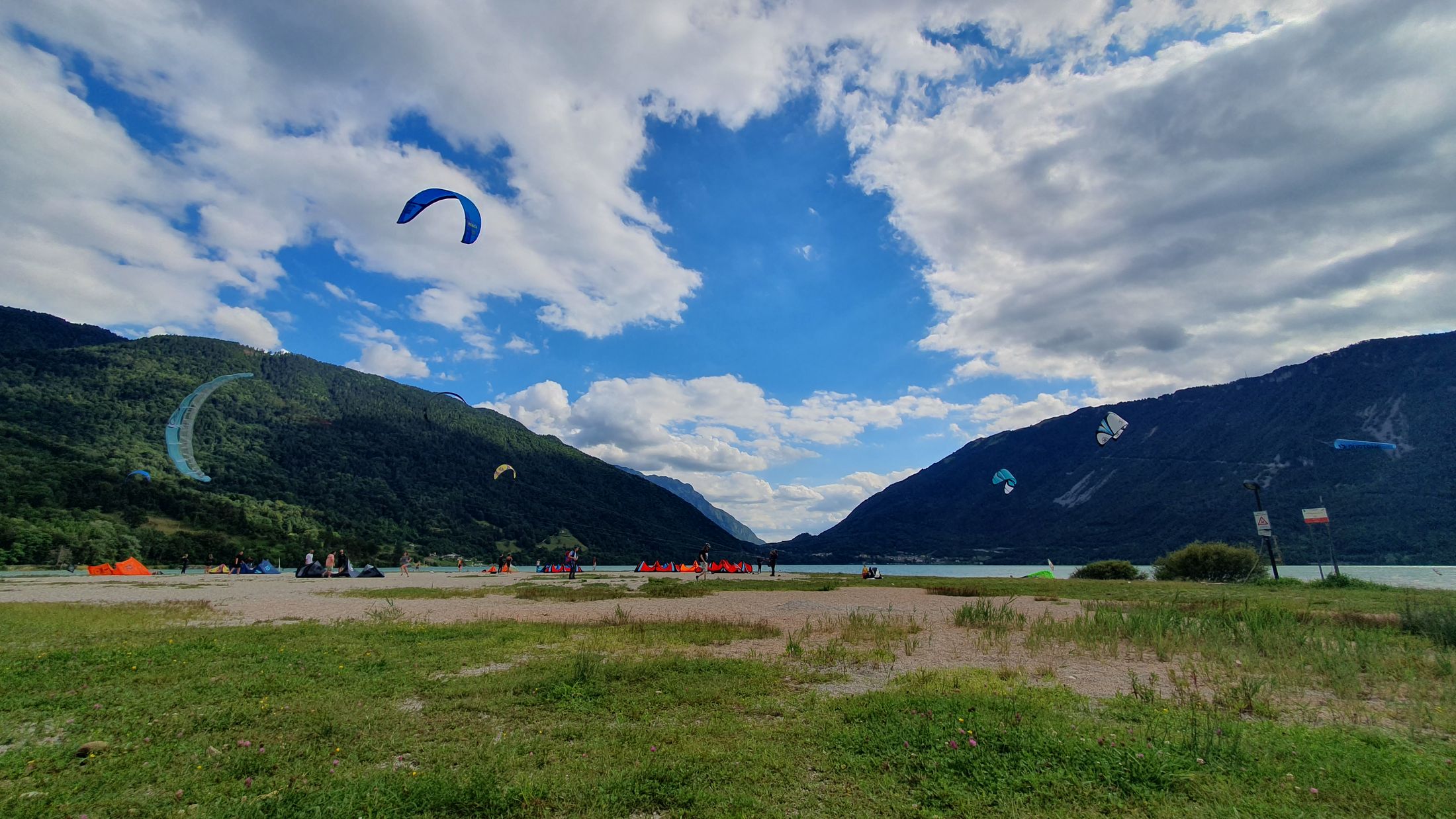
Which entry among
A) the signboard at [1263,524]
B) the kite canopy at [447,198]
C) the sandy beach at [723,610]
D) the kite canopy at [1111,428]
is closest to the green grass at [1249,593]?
the signboard at [1263,524]

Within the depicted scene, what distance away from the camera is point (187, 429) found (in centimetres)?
4212

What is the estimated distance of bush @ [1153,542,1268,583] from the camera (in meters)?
34.5

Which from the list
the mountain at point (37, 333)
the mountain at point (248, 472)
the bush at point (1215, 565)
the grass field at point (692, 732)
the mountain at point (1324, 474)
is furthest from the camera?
the mountain at point (37, 333)

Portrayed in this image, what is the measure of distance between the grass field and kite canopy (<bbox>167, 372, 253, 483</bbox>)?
29718mm

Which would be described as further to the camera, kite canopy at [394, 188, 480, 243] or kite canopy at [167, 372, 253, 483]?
kite canopy at [167, 372, 253, 483]

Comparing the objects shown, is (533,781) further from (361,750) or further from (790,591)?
(790,591)

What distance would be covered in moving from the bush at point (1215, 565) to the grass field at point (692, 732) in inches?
1020

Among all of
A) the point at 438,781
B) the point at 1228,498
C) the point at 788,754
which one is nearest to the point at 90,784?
the point at 438,781

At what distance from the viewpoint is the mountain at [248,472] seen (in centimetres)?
9006

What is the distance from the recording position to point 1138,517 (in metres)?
177

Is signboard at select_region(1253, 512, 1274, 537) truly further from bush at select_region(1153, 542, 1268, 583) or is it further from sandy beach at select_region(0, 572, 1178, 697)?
sandy beach at select_region(0, 572, 1178, 697)

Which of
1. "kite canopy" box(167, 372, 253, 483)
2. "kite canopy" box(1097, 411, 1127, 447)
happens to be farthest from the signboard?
"kite canopy" box(167, 372, 253, 483)

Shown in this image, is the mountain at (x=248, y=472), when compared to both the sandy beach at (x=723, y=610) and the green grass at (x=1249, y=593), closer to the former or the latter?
the sandy beach at (x=723, y=610)

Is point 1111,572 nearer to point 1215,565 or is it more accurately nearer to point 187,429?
point 1215,565
